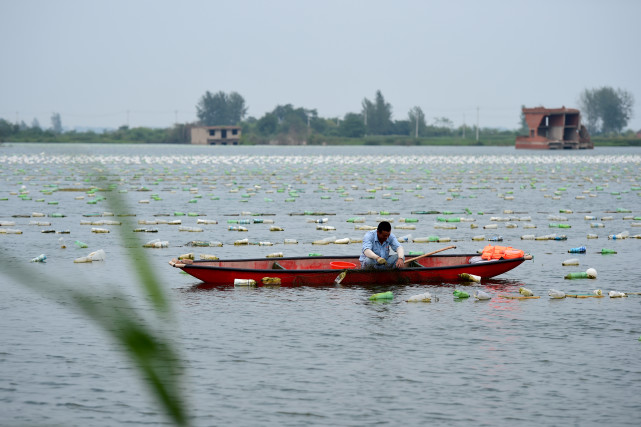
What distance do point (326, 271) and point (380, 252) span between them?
1.34 meters

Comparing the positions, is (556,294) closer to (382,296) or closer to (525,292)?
(525,292)

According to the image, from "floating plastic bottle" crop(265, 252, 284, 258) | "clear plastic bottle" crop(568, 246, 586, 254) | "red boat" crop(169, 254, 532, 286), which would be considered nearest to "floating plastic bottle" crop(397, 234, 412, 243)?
"floating plastic bottle" crop(265, 252, 284, 258)

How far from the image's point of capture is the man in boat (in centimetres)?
2036

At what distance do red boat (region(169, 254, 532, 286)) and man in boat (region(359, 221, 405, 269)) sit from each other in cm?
21

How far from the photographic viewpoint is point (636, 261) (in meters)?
26.0

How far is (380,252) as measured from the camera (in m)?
20.7

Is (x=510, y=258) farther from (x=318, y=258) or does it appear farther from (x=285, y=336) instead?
(x=285, y=336)

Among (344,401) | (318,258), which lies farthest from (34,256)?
(344,401)

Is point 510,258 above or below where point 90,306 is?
below

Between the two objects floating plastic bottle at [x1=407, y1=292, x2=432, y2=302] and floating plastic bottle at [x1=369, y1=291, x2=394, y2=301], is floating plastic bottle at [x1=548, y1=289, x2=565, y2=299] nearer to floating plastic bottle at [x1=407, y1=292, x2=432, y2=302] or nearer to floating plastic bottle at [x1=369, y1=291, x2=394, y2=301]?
floating plastic bottle at [x1=407, y1=292, x2=432, y2=302]

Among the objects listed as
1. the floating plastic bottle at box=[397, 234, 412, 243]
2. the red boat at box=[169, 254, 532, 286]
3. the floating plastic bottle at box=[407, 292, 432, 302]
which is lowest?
the floating plastic bottle at box=[397, 234, 412, 243]

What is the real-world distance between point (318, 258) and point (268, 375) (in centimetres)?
863

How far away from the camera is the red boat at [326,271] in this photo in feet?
67.6

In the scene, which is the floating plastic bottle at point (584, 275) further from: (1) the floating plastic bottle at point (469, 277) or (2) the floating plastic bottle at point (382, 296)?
(2) the floating plastic bottle at point (382, 296)
